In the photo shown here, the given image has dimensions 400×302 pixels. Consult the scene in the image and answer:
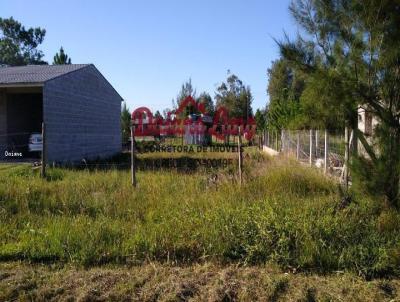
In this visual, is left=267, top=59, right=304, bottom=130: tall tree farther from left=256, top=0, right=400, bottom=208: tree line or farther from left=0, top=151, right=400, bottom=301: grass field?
left=0, top=151, right=400, bottom=301: grass field

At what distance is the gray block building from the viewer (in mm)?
18781

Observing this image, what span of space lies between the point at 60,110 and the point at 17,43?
50.4 meters

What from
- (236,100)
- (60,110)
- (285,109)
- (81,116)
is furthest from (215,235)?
(236,100)

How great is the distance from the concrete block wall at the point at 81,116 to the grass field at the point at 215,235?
40.2 ft

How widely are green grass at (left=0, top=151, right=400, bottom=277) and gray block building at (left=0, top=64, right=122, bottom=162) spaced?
11882 millimetres

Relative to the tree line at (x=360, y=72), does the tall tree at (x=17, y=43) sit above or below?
above

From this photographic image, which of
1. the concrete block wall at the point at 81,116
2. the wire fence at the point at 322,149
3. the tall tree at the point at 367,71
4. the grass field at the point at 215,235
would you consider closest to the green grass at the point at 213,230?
the grass field at the point at 215,235

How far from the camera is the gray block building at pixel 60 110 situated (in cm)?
1878

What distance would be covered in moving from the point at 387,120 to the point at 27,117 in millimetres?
21669

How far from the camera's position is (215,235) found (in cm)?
539

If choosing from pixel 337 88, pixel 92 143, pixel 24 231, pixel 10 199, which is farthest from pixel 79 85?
pixel 337 88

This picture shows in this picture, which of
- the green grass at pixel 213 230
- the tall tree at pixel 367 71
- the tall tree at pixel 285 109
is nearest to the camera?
the green grass at pixel 213 230

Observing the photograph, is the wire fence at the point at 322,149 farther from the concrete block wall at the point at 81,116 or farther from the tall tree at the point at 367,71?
the concrete block wall at the point at 81,116

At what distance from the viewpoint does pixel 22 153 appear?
68.6 feet
